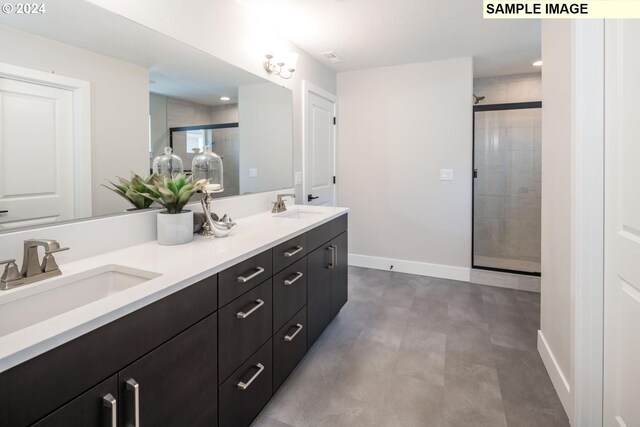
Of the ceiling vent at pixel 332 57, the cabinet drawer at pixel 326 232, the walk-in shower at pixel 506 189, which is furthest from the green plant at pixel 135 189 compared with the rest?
the walk-in shower at pixel 506 189

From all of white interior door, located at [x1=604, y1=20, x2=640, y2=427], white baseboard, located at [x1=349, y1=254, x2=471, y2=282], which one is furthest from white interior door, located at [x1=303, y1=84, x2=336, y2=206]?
white interior door, located at [x1=604, y1=20, x2=640, y2=427]

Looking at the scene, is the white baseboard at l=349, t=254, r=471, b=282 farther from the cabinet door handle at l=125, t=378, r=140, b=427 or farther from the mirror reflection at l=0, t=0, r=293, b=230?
the cabinet door handle at l=125, t=378, r=140, b=427

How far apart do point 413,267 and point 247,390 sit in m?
2.81

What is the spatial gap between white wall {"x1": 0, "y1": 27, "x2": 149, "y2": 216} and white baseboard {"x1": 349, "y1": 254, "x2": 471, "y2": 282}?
2.95m

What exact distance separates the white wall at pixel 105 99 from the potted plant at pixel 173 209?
138 millimetres

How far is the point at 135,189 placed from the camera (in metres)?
1.55

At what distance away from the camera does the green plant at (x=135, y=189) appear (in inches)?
58.4

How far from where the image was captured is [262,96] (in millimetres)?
2580

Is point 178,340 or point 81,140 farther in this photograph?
point 81,140

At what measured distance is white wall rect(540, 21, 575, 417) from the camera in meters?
1.59

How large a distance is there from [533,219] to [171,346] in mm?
3896

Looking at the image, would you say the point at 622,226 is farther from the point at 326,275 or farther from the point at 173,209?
the point at 173,209

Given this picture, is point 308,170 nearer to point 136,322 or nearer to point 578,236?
point 578,236

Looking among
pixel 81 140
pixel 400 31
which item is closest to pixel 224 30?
pixel 81 140
